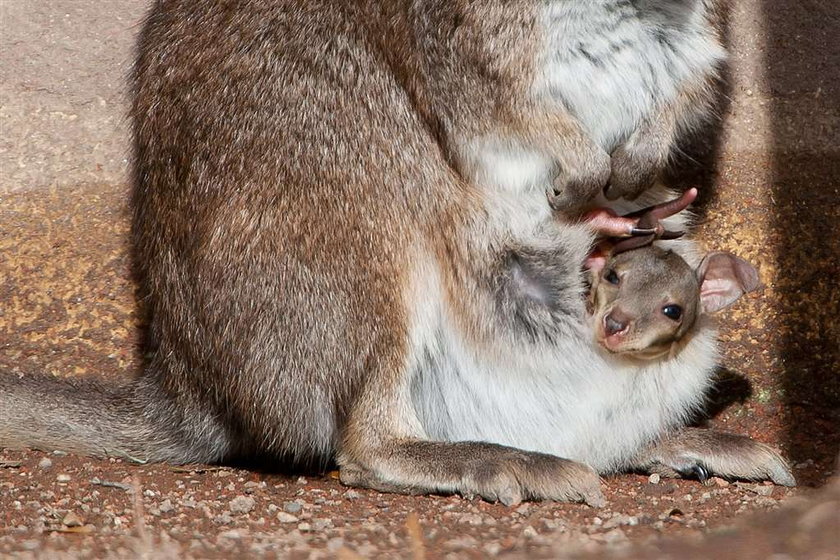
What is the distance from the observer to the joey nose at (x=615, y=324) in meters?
4.83

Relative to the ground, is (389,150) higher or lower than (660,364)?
higher

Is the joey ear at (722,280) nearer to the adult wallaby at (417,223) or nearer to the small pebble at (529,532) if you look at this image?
the adult wallaby at (417,223)

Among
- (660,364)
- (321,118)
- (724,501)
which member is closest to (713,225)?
(660,364)

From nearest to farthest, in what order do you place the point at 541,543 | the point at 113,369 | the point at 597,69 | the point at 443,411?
the point at 541,543, the point at 597,69, the point at 443,411, the point at 113,369

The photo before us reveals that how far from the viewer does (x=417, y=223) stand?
15.7 ft

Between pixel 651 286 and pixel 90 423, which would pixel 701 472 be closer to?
pixel 651 286

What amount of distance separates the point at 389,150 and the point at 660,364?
1358 millimetres

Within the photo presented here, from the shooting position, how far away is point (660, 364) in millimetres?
5027

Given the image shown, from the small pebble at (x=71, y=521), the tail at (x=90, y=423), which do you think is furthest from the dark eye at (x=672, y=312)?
the small pebble at (x=71, y=521)

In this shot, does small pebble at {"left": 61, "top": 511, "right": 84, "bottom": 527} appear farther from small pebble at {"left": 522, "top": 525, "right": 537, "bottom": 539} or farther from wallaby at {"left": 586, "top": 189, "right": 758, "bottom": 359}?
wallaby at {"left": 586, "top": 189, "right": 758, "bottom": 359}

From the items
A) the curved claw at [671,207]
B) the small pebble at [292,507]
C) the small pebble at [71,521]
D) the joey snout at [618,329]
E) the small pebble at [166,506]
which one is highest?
the curved claw at [671,207]

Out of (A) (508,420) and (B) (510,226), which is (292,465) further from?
(B) (510,226)

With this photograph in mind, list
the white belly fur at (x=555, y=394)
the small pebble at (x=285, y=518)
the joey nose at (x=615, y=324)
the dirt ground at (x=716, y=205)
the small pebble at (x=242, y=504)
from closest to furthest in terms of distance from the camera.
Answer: the small pebble at (x=285, y=518) → the small pebble at (x=242, y=504) → the joey nose at (x=615, y=324) → the white belly fur at (x=555, y=394) → the dirt ground at (x=716, y=205)

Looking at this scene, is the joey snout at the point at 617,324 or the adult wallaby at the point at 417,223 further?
the joey snout at the point at 617,324
